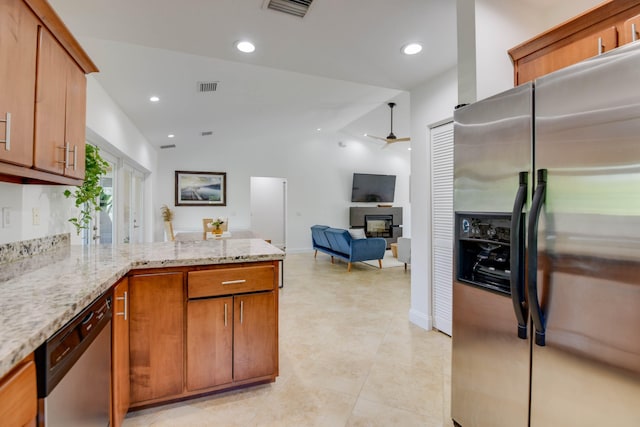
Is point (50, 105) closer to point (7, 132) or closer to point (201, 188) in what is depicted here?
point (7, 132)

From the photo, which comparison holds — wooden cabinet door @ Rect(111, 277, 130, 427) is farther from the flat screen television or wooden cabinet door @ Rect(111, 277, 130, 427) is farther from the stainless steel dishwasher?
the flat screen television

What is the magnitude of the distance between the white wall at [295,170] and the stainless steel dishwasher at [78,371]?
20.8ft

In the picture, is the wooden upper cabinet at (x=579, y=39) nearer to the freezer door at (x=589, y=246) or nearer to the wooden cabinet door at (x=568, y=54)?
the wooden cabinet door at (x=568, y=54)

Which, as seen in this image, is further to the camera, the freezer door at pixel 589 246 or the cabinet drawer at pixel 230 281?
the cabinet drawer at pixel 230 281

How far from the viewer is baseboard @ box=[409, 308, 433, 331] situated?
10.2 ft

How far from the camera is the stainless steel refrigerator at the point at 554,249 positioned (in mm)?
998

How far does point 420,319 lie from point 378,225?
Result: 6.24m

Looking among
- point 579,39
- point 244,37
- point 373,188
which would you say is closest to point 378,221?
point 373,188

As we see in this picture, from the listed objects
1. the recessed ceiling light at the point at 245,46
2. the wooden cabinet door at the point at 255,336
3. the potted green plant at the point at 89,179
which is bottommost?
the wooden cabinet door at the point at 255,336

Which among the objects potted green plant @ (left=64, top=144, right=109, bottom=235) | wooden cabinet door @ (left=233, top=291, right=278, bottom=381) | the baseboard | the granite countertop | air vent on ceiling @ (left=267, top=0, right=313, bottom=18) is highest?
air vent on ceiling @ (left=267, top=0, right=313, bottom=18)

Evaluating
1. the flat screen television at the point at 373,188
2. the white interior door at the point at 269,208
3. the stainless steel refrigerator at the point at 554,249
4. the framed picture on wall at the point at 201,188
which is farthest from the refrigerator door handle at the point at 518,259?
the flat screen television at the point at 373,188

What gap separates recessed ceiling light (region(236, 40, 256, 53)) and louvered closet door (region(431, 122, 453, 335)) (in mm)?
1808

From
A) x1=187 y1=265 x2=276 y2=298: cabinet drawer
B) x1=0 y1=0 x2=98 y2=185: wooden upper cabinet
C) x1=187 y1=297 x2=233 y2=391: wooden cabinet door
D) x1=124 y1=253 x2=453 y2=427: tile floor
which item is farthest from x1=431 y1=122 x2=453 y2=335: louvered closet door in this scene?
x1=0 y1=0 x2=98 y2=185: wooden upper cabinet

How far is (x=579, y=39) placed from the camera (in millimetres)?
1474
